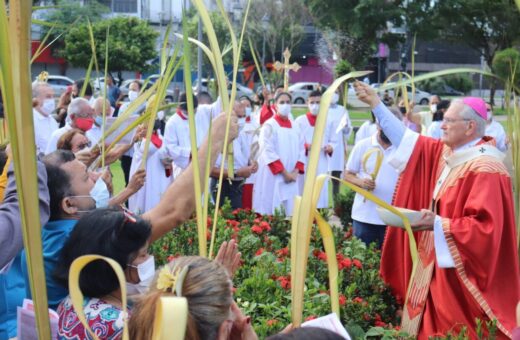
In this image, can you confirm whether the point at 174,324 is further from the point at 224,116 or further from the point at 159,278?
the point at 224,116

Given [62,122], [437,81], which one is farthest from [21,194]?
[437,81]

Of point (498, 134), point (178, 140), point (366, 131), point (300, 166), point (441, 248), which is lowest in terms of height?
point (300, 166)

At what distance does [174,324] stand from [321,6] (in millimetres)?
32416

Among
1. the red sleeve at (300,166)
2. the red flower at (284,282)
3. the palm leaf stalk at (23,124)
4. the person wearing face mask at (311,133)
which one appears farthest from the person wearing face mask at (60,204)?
the person wearing face mask at (311,133)

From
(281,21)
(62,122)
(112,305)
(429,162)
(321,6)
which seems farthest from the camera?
(281,21)

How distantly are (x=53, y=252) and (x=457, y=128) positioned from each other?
106 inches

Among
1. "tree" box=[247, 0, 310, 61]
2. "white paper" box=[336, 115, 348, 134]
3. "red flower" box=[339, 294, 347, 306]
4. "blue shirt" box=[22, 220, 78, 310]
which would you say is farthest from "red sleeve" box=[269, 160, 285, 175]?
"tree" box=[247, 0, 310, 61]

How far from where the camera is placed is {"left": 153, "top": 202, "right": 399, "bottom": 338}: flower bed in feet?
12.9

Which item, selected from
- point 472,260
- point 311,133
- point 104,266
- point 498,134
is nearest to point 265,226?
point 472,260

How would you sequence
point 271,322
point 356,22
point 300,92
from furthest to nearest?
1. point 300,92
2. point 356,22
3. point 271,322

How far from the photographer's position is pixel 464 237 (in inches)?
175

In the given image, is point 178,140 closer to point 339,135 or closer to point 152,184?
point 152,184

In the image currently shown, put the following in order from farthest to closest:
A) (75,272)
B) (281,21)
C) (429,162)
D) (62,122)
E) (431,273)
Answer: (281,21), (62,122), (429,162), (431,273), (75,272)

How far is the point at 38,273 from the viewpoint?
1795 mm
